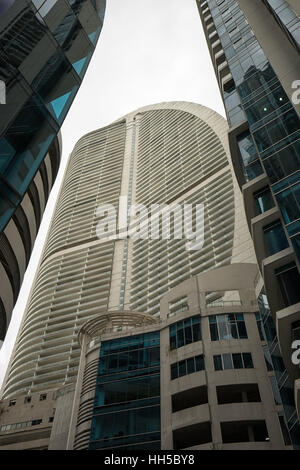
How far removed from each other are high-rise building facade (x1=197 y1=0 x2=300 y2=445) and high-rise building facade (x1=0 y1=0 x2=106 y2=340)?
1388cm

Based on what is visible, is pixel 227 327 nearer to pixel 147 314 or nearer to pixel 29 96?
pixel 147 314

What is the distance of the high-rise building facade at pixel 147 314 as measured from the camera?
1452 inches

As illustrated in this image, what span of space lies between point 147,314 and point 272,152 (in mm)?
28057

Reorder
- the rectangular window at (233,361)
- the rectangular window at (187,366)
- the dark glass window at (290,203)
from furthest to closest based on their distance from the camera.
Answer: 1. the rectangular window at (187,366)
2. the rectangular window at (233,361)
3. the dark glass window at (290,203)

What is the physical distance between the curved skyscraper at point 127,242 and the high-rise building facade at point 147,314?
1.07ft

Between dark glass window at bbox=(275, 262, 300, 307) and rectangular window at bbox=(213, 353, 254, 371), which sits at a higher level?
rectangular window at bbox=(213, 353, 254, 371)

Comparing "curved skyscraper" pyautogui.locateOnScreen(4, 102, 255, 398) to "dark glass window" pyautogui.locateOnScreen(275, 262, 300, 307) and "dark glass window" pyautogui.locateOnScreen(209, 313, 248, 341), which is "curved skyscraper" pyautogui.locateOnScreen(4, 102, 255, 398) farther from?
"dark glass window" pyautogui.locateOnScreen(275, 262, 300, 307)

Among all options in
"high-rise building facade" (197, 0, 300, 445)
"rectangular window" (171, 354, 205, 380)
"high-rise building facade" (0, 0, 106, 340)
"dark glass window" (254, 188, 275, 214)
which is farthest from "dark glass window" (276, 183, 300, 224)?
"rectangular window" (171, 354, 205, 380)

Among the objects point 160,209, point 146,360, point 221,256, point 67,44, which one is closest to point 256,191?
point 67,44

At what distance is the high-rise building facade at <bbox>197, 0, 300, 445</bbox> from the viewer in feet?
78.7

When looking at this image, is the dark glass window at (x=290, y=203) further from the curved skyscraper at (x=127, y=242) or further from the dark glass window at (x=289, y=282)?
the curved skyscraper at (x=127, y=242)

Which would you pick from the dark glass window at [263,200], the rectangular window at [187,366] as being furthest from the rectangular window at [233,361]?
the dark glass window at [263,200]

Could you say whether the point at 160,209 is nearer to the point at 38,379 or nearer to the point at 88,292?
the point at 88,292

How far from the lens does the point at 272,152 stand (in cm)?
2812
